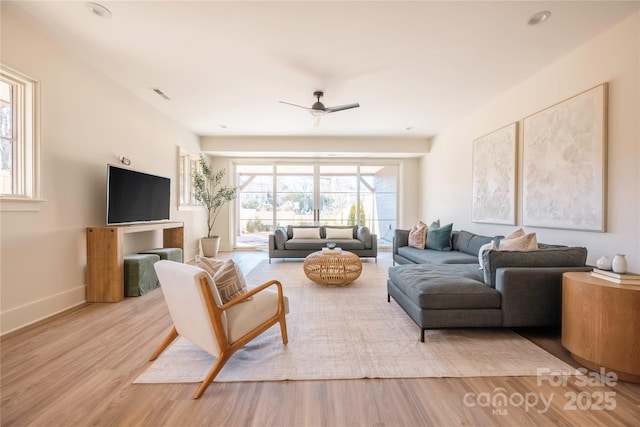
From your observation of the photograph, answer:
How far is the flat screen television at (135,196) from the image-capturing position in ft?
11.2

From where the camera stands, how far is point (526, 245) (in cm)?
288

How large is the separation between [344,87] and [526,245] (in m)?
2.99

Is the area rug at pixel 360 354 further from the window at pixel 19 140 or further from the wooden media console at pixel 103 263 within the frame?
the window at pixel 19 140

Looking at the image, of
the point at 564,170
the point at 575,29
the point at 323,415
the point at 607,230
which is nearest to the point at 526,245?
the point at 607,230

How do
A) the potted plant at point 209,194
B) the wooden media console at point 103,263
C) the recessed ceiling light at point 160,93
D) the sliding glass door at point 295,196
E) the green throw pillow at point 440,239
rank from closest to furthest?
the wooden media console at point 103,263, the recessed ceiling light at point 160,93, the green throw pillow at point 440,239, the potted plant at point 209,194, the sliding glass door at point 295,196

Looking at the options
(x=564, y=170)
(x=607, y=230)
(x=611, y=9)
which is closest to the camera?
(x=611, y=9)

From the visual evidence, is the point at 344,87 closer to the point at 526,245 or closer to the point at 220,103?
the point at 220,103

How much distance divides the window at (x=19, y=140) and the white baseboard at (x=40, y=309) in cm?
93

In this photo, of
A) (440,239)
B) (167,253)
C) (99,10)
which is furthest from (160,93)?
(440,239)

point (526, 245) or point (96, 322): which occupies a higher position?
point (526, 245)

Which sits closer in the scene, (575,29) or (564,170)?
(575,29)

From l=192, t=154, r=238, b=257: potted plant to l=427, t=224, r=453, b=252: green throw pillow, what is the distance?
467 cm

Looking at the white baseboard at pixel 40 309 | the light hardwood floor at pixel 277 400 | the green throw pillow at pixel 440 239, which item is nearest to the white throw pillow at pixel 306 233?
the green throw pillow at pixel 440 239

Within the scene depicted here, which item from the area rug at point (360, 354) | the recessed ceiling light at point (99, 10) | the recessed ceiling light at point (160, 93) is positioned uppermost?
the recessed ceiling light at point (160, 93)
